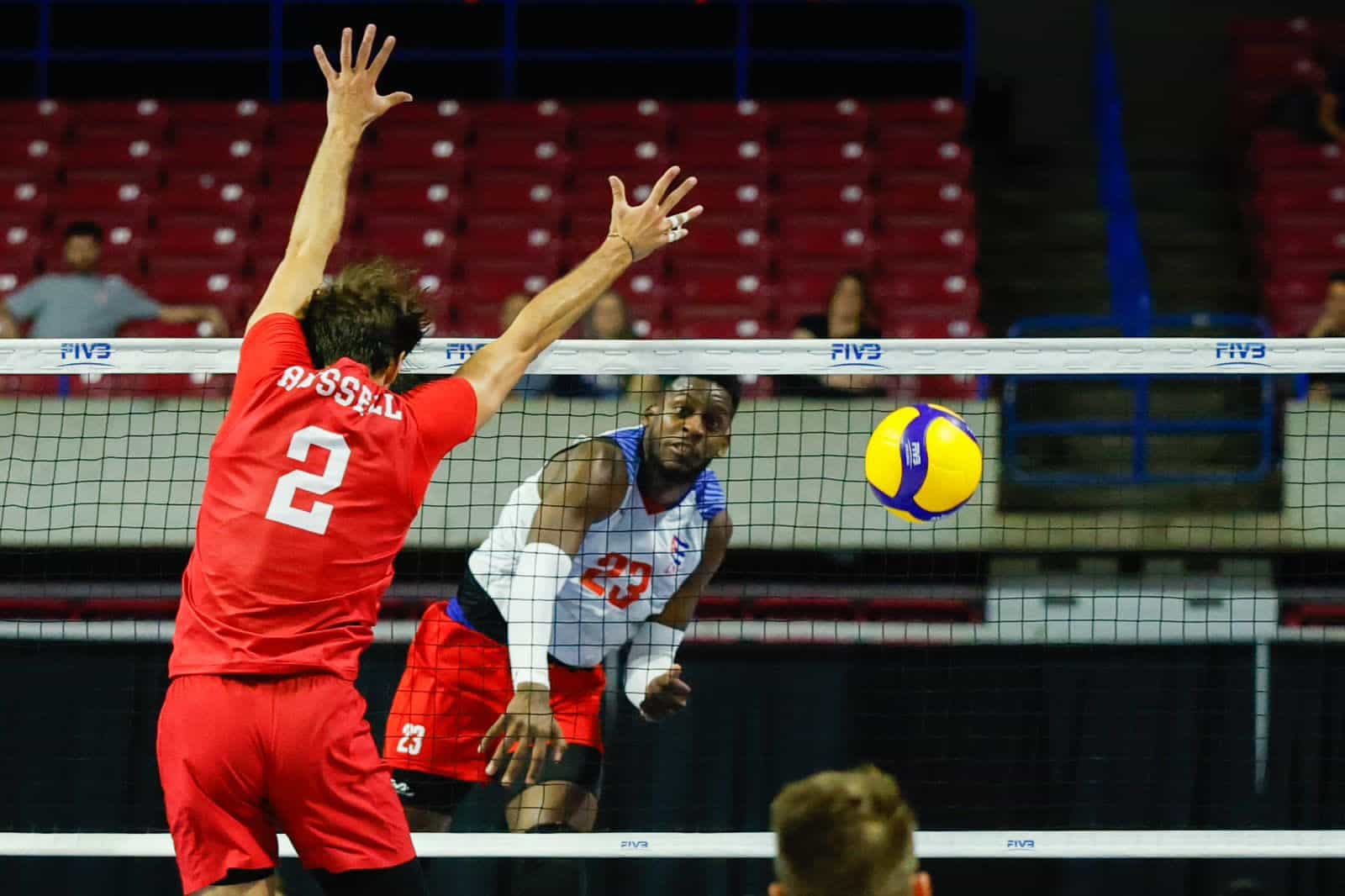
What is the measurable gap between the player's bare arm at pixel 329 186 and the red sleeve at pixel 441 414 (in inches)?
16.1

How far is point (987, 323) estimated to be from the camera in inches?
453

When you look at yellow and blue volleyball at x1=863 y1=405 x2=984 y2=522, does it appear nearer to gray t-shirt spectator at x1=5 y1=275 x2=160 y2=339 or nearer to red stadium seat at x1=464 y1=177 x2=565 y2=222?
gray t-shirt spectator at x1=5 y1=275 x2=160 y2=339

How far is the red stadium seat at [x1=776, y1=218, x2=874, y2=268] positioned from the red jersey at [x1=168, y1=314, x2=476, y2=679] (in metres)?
7.44

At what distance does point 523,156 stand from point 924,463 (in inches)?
289

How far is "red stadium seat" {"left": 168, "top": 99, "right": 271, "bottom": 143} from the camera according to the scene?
1213 cm

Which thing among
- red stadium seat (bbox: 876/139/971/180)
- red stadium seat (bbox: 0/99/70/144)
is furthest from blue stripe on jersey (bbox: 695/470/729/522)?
red stadium seat (bbox: 0/99/70/144)

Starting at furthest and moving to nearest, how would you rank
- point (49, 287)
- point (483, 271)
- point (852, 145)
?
point (852, 145) < point (483, 271) < point (49, 287)

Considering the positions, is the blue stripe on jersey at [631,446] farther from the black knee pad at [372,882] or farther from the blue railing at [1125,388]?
the blue railing at [1125,388]

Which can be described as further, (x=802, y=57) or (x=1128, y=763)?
(x=802, y=57)

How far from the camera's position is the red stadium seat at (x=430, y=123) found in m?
12.1

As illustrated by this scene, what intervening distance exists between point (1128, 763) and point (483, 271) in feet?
19.6

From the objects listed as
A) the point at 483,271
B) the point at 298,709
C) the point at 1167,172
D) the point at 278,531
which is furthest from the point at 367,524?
the point at 1167,172

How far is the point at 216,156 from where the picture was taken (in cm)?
1195

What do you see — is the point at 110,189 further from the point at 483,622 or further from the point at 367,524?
the point at 367,524
